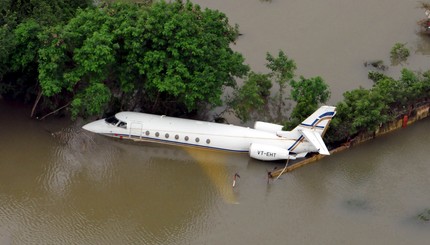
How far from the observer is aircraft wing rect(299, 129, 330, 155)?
124ft

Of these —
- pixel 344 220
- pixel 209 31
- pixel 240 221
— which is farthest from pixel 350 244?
pixel 209 31

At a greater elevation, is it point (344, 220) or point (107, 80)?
point (107, 80)

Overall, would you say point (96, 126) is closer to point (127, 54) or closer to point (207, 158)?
point (127, 54)

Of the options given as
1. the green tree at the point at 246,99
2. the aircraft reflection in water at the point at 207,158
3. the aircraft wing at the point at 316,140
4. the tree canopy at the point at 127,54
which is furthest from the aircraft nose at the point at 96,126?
the aircraft wing at the point at 316,140

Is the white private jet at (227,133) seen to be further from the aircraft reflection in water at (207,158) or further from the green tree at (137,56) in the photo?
the green tree at (137,56)

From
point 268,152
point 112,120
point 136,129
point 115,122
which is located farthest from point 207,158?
point 112,120

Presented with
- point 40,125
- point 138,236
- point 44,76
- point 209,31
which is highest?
point 209,31

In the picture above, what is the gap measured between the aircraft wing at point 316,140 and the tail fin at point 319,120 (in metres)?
0.24

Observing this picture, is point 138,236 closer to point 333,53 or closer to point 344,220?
point 344,220

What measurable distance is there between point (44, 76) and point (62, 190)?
23.2 ft

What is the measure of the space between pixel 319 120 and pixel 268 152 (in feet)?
11.8

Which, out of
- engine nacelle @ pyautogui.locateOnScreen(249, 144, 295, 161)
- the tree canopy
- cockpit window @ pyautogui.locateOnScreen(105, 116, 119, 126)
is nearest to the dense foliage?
engine nacelle @ pyautogui.locateOnScreen(249, 144, 295, 161)

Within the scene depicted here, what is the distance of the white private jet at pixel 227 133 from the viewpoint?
39094 mm

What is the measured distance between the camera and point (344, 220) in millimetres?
36125
